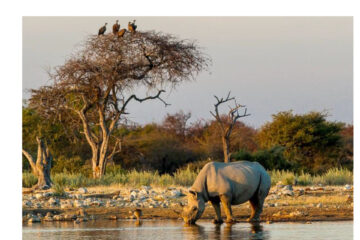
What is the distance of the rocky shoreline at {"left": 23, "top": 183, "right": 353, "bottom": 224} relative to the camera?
49.8 feet

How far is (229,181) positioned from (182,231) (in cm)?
158

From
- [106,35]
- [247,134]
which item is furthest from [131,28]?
[247,134]

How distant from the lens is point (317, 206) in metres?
16.2

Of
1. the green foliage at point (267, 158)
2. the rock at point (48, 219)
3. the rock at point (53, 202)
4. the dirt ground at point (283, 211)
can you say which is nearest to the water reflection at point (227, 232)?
the dirt ground at point (283, 211)

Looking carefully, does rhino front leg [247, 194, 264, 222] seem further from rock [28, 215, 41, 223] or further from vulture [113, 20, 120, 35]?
vulture [113, 20, 120, 35]

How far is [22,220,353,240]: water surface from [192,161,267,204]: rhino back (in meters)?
0.58

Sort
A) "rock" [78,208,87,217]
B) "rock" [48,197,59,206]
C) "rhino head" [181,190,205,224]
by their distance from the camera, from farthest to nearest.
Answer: "rock" [48,197,59,206] < "rock" [78,208,87,217] < "rhino head" [181,190,205,224]

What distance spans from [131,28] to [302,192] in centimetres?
1088

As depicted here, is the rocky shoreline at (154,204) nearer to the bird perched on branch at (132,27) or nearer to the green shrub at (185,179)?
the green shrub at (185,179)

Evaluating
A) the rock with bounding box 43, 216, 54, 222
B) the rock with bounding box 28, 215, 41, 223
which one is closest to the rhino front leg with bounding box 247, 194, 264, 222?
the rock with bounding box 43, 216, 54, 222

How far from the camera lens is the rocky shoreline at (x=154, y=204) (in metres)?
15.2

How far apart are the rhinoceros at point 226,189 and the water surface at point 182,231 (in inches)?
11.4
